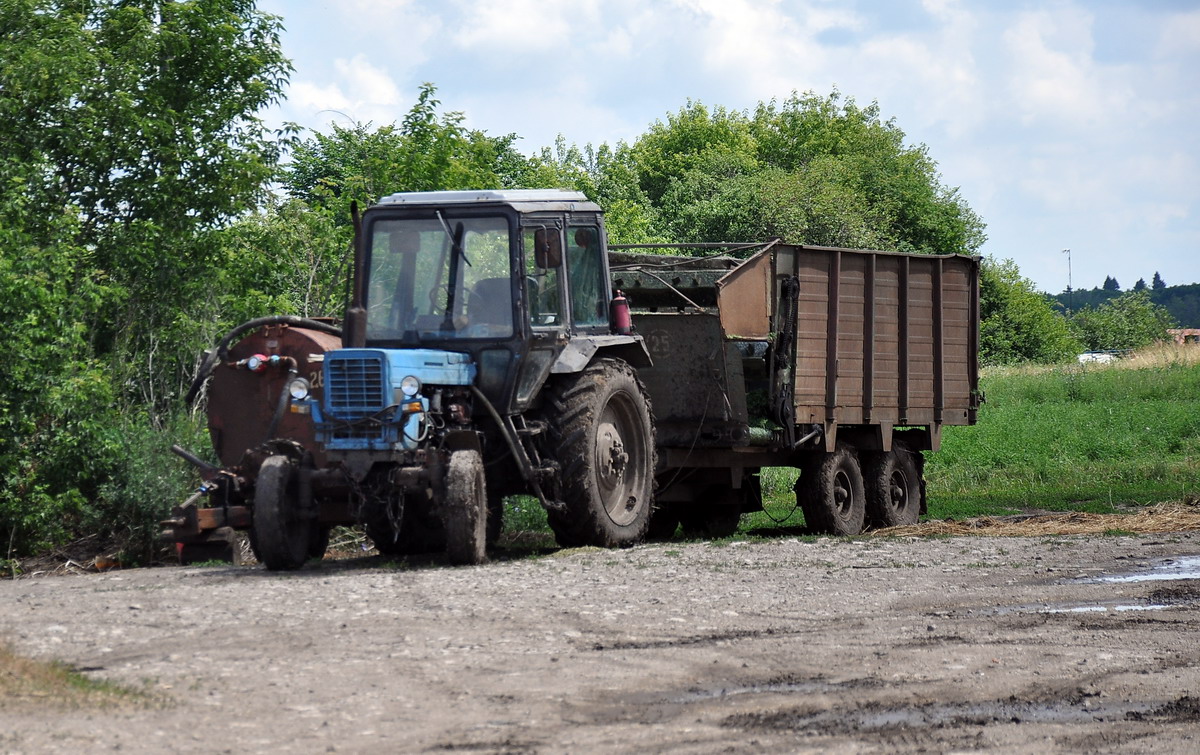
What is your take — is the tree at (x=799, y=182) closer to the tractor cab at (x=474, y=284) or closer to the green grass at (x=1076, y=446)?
the green grass at (x=1076, y=446)

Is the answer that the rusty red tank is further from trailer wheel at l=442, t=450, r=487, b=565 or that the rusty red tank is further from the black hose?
trailer wheel at l=442, t=450, r=487, b=565

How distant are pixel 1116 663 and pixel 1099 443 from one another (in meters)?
21.4

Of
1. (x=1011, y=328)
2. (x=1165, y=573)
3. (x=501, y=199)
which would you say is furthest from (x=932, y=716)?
(x=1011, y=328)

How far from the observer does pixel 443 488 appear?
35.8 feet

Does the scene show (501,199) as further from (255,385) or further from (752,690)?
(752,690)

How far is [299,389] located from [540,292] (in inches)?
80.8

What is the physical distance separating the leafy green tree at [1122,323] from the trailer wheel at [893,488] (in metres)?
73.9

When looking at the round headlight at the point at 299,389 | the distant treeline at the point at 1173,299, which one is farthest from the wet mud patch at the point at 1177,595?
the distant treeline at the point at 1173,299

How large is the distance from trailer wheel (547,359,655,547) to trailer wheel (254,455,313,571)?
7.04ft

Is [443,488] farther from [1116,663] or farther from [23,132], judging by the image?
[23,132]

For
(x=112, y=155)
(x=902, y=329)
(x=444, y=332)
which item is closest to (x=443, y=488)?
(x=444, y=332)

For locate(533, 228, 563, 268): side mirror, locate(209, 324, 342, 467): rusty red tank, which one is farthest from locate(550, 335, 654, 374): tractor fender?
locate(209, 324, 342, 467): rusty red tank

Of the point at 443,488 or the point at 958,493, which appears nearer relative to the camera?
the point at 443,488

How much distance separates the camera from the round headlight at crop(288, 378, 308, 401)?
1150cm
